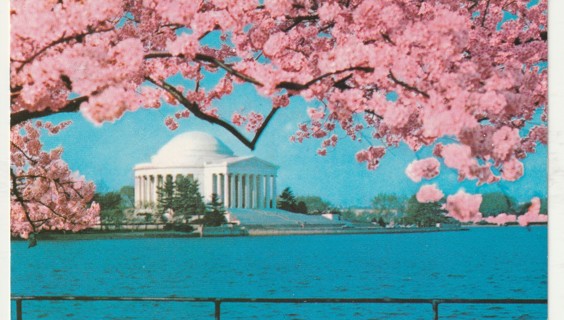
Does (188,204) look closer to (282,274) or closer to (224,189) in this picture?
(224,189)

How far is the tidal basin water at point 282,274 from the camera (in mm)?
5562

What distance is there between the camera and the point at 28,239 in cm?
591

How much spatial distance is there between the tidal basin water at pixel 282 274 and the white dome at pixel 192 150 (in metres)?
0.68

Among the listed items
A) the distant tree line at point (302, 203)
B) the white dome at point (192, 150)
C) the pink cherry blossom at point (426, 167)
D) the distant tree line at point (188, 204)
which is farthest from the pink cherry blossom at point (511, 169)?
the distant tree line at point (188, 204)

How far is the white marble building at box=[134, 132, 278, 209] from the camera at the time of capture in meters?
5.73

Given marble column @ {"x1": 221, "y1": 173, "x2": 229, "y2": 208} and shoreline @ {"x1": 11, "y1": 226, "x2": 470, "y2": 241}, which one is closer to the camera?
shoreline @ {"x1": 11, "y1": 226, "x2": 470, "y2": 241}

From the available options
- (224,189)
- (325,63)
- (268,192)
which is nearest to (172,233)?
(224,189)

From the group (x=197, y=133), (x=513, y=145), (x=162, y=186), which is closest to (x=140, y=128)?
(x=197, y=133)

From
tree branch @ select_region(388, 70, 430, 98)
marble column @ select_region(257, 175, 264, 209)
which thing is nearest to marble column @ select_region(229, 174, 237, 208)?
marble column @ select_region(257, 175, 264, 209)

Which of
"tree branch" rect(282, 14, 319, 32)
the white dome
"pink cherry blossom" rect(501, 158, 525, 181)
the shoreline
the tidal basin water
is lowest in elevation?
the tidal basin water

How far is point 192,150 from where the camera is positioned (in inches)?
250

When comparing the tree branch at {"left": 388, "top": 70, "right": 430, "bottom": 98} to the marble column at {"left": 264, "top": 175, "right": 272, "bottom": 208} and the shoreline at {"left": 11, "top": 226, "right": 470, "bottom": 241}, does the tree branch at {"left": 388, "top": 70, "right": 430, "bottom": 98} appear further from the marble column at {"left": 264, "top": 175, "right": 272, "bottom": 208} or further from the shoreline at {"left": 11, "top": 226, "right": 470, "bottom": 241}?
the marble column at {"left": 264, "top": 175, "right": 272, "bottom": 208}

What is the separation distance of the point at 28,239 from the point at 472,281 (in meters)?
14.1

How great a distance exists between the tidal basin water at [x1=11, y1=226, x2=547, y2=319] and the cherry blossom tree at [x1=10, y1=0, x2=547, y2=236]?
1.13 metres
